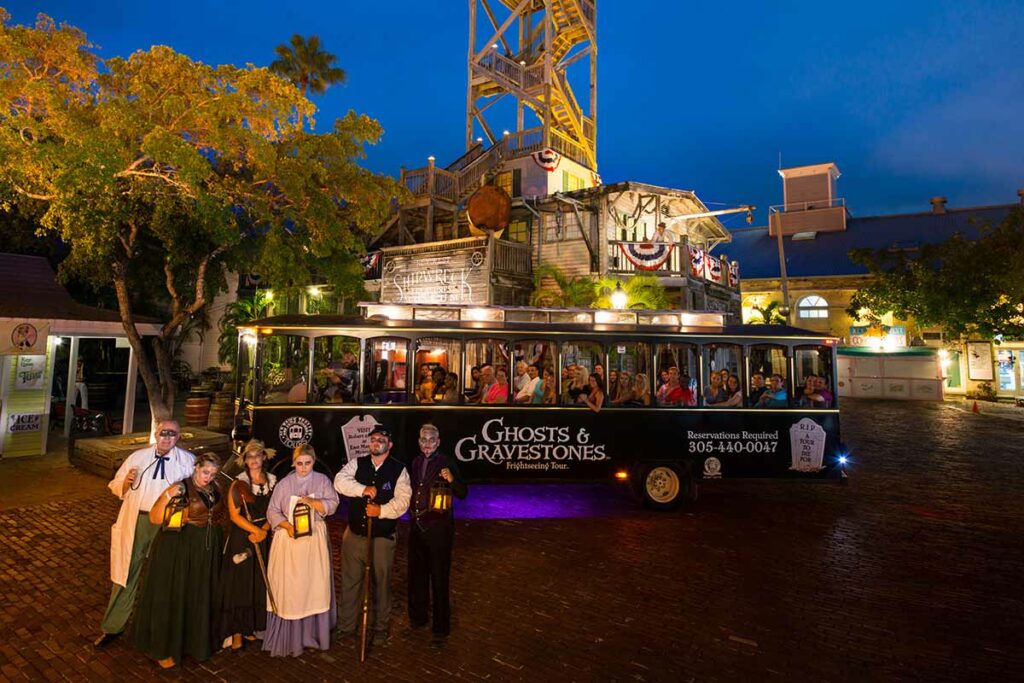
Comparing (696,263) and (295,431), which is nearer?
(295,431)

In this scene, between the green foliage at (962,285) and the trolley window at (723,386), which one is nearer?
the trolley window at (723,386)

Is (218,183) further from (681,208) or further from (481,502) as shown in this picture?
(681,208)

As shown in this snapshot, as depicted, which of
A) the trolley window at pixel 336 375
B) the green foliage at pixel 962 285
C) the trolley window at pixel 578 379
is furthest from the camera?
the green foliage at pixel 962 285

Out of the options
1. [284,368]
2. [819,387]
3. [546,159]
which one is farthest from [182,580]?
[546,159]

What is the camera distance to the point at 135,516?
4.40 metres

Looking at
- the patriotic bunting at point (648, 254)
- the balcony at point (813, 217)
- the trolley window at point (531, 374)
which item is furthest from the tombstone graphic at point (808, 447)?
the balcony at point (813, 217)

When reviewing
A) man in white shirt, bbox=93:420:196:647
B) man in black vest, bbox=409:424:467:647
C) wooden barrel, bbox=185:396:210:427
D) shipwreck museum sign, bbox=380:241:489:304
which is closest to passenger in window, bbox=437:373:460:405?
man in black vest, bbox=409:424:467:647

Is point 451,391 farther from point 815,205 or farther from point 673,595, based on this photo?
point 815,205

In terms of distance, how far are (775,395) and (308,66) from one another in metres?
31.9

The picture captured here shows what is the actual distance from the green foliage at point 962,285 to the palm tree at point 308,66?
31.4 meters

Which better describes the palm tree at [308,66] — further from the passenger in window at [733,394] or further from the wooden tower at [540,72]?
the passenger in window at [733,394]

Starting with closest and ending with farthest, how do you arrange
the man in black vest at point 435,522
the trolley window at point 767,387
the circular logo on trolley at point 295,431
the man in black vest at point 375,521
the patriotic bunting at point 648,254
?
1. the man in black vest at point 375,521
2. the man in black vest at point 435,522
3. the circular logo on trolley at point 295,431
4. the trolley window at point 767,387
5. the patriotic bunting at point 648,254

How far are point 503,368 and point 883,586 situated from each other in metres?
5.51

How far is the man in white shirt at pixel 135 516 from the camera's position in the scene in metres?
4.35
